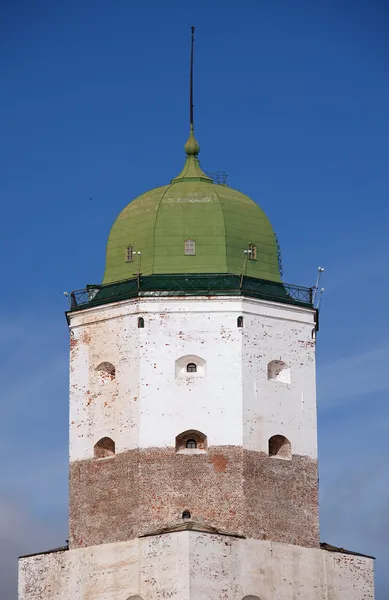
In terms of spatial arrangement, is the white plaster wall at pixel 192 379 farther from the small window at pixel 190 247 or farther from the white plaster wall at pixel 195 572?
the white plaster wall at pixel 195 572

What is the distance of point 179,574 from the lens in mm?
88188

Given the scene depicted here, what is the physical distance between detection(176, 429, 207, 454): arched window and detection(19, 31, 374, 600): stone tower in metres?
0.07

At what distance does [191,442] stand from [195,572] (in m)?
5.60

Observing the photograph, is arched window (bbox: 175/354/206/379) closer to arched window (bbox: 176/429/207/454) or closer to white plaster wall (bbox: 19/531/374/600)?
arched window (bbox: 176/429/207/454)

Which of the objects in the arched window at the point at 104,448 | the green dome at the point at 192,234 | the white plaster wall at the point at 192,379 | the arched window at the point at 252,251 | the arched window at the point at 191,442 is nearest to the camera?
the arched window at the point at 191,442

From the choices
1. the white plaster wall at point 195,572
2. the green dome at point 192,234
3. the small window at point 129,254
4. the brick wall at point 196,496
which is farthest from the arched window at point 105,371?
the white plaster wall at point 195,572

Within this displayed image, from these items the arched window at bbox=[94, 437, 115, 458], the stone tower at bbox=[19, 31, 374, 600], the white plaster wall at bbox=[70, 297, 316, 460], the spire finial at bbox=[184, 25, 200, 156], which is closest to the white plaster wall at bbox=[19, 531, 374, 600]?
the stone tower at bbox=[19, 31, 374, 600]

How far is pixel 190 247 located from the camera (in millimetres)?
94375

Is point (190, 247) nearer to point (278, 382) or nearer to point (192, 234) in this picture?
point (192, 234)

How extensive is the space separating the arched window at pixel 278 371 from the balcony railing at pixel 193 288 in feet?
7.52

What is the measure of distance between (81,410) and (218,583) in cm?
904

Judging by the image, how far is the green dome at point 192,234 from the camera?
94188 millimetres

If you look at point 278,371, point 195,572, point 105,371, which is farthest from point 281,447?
point 195,572

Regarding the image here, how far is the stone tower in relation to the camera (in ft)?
296
